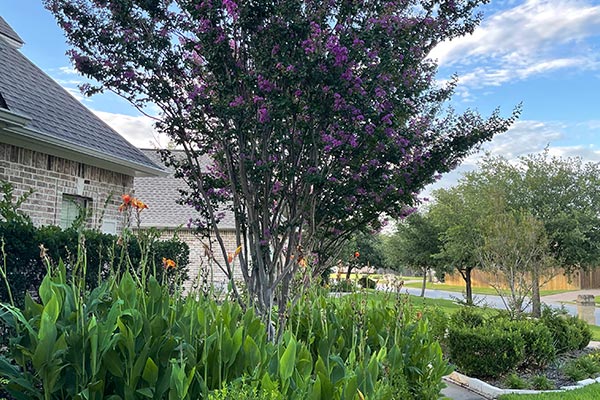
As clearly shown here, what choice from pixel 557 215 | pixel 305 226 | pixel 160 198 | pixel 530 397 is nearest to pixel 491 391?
pixel 530 397

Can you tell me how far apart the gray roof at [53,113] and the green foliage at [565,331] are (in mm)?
7787

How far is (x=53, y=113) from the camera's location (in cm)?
873

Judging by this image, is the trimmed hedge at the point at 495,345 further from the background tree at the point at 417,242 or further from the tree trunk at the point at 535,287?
the background tree at the point at 417,242

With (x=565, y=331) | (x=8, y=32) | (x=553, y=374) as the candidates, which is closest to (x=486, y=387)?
(x=553, y=374)

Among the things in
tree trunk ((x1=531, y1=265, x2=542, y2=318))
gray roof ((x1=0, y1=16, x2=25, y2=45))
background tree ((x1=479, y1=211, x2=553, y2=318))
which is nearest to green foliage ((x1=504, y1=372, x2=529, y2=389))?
background tree ((x1=479, y1=211, x2=553, y2=318))

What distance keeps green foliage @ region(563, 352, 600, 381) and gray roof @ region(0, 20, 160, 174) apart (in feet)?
25.3

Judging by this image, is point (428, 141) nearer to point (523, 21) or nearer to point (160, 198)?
point (523, 21)

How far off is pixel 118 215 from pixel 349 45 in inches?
280

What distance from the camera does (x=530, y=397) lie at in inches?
211

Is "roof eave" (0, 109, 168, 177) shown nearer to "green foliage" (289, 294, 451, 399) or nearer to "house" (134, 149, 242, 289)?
"green foliage" (289, 294, 451, 399)

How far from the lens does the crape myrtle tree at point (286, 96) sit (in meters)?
4.45

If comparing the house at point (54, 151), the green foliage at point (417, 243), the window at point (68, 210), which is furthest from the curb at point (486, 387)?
the green foliage at point (417, 243)

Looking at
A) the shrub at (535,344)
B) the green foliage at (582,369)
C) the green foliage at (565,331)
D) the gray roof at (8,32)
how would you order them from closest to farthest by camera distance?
the green foliage at (582,369), the shrub at (535,344), the green foliage at (565,331), the gray roof at (8,32)

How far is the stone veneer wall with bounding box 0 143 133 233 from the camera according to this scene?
7301mm
